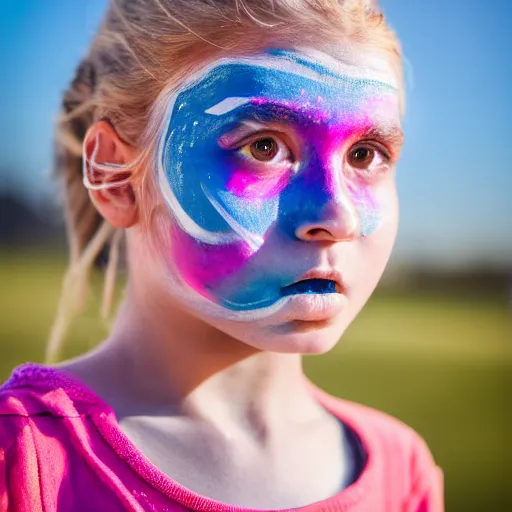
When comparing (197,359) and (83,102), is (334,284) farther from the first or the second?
(83,102)

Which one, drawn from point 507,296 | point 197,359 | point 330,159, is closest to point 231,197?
point 330,159

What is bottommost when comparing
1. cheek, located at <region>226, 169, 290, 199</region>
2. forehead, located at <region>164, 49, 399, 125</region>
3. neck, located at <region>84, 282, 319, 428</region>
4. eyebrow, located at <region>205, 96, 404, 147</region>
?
neck, located at <region>84, 282, 319, 428</region>

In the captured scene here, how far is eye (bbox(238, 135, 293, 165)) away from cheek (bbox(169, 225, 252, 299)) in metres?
0.13

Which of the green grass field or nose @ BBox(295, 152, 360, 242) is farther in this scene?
the green grass field

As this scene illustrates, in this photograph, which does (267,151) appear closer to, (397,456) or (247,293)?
(247,293)

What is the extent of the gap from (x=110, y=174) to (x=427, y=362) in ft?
10.1

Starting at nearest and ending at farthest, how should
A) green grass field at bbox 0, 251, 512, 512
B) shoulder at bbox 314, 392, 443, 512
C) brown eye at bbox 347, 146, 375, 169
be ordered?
brown eye at bbox 347, 146, 375, 169
shoulder at bbox 314, 392, 443, 512
green grass field at bbox 0, 251, 512, 512

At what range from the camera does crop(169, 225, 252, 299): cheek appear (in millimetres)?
1051

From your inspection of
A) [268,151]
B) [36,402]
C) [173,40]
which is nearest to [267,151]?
[268,151]

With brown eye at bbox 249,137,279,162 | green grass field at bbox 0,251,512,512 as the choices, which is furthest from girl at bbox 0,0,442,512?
green grass field at bbox 0,251,512,512

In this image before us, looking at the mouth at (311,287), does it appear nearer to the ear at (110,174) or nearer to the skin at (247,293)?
the skin at (247,293)

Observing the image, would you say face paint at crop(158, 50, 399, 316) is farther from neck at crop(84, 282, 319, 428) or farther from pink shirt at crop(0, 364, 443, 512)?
pink shirt at crop(0, 364, 443, 512)

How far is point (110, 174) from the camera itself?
119cm

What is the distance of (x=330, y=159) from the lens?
1067 millimetres
